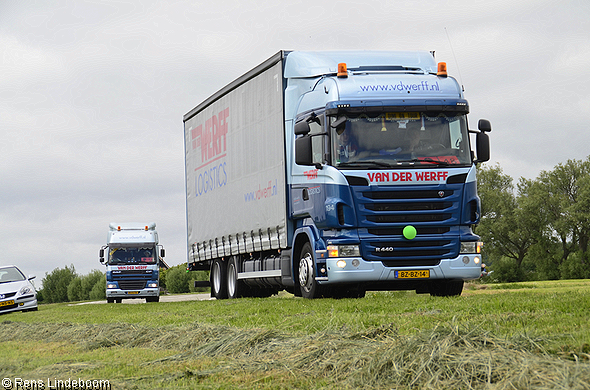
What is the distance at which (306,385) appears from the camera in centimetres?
590

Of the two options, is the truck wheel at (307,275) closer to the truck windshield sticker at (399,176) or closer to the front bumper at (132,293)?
the truck windshield sticker at (399,176)

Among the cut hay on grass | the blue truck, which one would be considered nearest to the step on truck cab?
the blue truck

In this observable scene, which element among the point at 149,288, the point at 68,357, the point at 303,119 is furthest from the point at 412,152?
the point at 149,288

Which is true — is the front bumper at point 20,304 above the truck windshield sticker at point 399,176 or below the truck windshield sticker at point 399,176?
below

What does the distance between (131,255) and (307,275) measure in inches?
732

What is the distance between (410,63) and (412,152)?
286 centimetres

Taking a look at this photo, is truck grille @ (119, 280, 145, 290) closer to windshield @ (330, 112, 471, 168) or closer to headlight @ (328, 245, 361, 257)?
headlight @ (328, 245, 361, 257)

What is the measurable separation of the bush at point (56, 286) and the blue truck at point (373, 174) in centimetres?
5565

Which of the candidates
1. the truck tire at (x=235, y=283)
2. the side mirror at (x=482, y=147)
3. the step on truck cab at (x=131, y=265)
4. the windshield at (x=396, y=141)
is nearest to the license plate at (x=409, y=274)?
the windshield at (x=396, y=141)

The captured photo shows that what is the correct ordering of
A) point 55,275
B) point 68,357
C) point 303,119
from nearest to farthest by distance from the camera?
point 68,357
point 303,119
point 55,275

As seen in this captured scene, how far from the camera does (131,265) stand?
33.1m

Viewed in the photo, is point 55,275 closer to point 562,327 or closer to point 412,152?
point 412,152

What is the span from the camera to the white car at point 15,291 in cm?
2553

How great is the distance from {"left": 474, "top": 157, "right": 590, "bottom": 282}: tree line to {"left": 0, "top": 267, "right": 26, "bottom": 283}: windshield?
55351 mm
